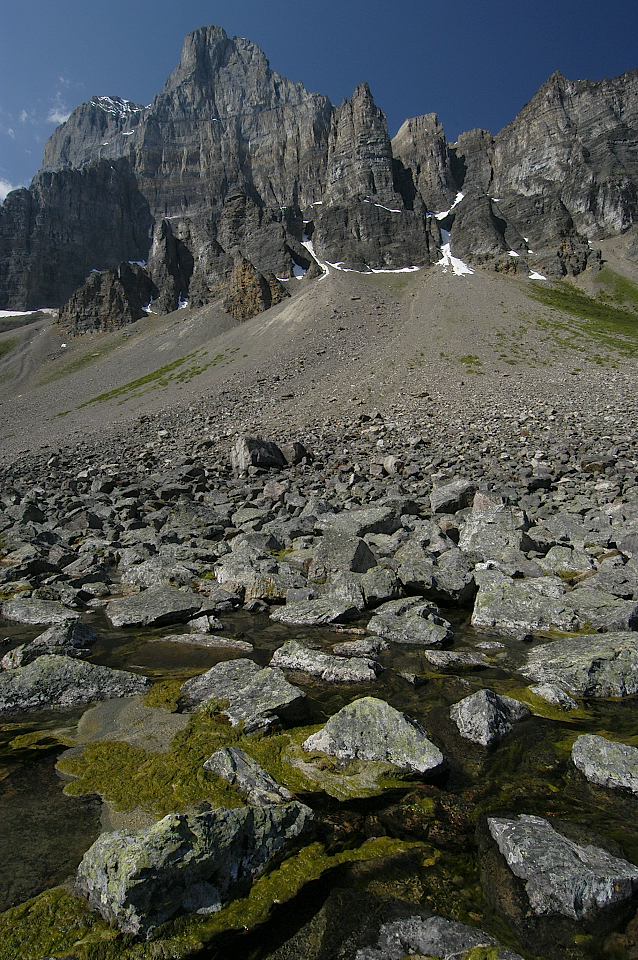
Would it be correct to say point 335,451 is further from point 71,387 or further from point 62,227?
point 62,227

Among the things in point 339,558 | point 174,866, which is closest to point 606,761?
point 174,866

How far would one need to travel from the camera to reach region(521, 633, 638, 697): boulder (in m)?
6.98

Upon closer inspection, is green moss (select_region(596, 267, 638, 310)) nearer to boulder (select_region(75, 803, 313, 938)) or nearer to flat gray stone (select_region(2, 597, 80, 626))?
flat gray stone (select_region(2, 597, 80, 626))

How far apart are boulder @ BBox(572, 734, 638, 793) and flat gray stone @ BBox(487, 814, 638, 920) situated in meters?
1.18

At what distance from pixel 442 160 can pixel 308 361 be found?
146642 mm

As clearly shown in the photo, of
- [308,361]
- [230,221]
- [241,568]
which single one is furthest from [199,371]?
[230,221]

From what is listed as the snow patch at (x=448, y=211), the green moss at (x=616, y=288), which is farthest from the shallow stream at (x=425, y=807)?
the snow patch at (x=448, y=211)

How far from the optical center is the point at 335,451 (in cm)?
2636

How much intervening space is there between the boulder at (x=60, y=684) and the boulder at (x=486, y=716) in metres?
4.68

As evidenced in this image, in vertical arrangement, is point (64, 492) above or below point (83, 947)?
below

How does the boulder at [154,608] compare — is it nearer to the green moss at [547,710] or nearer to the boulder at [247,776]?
the boulder at [247,776]

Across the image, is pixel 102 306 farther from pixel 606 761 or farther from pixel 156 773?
pixel 606 761

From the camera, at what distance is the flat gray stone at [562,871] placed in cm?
362

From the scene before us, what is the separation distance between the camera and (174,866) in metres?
3.49
